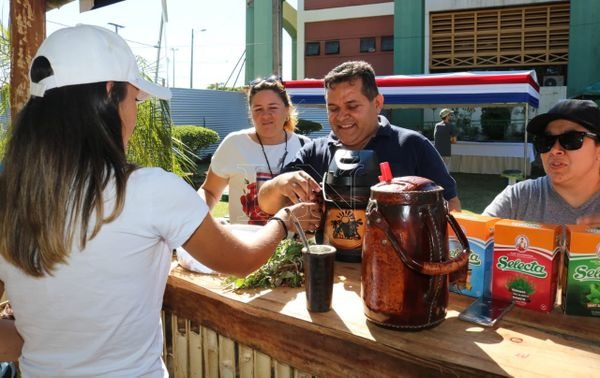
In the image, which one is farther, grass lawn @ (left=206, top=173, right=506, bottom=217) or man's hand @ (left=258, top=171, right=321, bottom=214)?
grass lawn @ (left=206, top=173, right=506, bottom=217)

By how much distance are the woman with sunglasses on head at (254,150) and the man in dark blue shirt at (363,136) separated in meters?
0.72

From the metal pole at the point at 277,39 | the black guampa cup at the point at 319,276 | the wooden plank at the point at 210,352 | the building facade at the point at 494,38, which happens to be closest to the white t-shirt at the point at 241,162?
the wooden plank at the point at 210,352

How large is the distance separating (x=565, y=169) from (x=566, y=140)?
0.12 meters

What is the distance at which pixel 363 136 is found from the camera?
92.0 inches

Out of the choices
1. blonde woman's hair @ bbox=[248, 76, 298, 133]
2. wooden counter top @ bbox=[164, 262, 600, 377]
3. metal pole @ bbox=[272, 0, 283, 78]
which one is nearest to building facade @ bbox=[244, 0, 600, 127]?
metal pole @ bbox=[272, 0, 283, 78]

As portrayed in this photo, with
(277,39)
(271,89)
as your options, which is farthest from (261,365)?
(277,39)

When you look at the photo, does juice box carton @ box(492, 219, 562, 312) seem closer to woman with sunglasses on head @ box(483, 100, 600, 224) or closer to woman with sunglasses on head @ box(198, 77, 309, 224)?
woman with sunglasses on head @ box(483, 100, 600, 224)

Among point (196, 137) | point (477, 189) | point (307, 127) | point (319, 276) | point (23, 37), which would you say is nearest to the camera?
point (319, 276)

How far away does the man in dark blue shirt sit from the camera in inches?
86.6

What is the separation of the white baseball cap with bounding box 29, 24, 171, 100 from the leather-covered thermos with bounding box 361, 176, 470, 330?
0.70 meters

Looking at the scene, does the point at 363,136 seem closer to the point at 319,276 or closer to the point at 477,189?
the point at 319,276

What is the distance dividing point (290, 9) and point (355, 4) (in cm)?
495

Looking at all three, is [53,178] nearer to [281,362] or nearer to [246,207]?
[281,362]

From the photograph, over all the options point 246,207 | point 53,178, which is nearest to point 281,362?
point 53,178
